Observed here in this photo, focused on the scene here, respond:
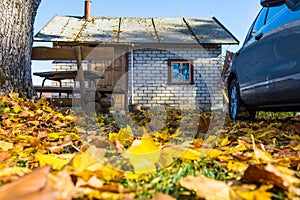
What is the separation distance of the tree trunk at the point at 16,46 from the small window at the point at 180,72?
10.0m

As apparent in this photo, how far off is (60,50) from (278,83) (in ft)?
10.9

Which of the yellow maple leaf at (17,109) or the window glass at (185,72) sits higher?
the window glass at (185,72)

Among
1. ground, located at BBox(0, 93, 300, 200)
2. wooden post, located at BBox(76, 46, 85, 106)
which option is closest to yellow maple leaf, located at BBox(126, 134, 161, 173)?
ground, located at BBox(0, 93, 300, 200)

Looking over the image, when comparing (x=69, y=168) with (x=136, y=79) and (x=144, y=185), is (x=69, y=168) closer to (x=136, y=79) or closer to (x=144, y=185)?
(x=144, y=185)

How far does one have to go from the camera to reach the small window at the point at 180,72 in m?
14.0

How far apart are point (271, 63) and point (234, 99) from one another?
1.69 meters

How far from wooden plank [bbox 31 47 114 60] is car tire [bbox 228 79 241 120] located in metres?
1.97

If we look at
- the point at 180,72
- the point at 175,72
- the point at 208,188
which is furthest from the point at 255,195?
the point at 180,72

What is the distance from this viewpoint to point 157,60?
13.8 meters

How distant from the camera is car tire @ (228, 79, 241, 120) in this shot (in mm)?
4934

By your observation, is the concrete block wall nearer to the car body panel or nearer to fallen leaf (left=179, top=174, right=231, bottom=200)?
the car body panel

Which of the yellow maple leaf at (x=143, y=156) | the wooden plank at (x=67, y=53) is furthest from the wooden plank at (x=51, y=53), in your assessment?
the yellow maple leaf at (x=143, y=156)

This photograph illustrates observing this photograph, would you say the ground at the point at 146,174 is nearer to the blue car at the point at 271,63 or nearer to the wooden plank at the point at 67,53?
the blue car at the point at 271,63

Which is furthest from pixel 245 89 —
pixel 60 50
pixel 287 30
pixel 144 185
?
pixel 144 185
